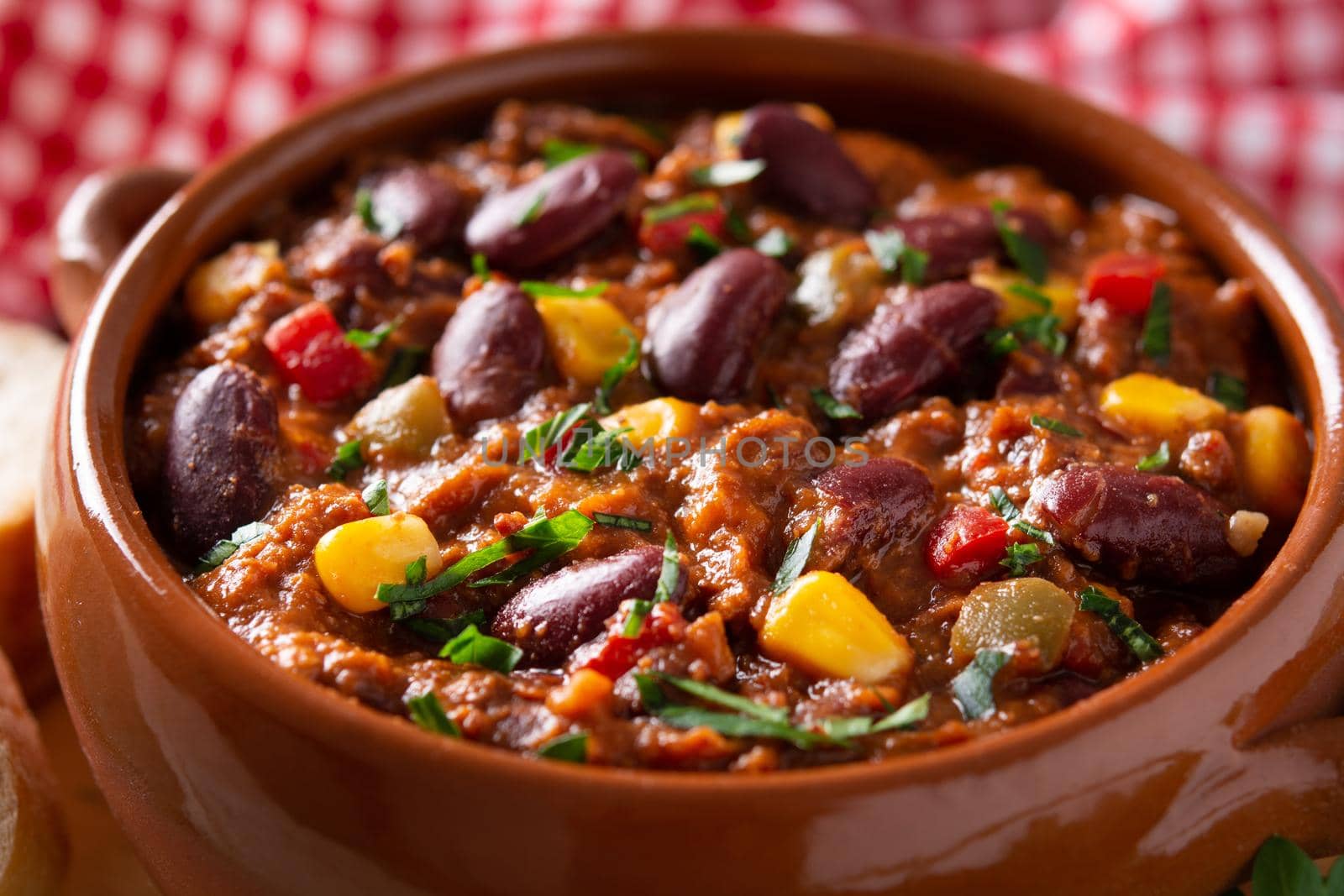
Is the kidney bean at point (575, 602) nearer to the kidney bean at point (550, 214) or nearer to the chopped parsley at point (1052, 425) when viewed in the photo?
the chopped parsley at point (1052, 425)

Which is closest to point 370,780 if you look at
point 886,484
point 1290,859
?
point 886,484

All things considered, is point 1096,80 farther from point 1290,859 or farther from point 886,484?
point 1290,859

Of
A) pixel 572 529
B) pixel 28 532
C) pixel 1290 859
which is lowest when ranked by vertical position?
pixel 28 532

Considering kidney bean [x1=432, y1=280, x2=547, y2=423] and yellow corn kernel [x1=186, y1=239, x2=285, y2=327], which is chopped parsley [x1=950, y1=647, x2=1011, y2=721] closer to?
kidney bean [x1=432, y1=280, x2=547, y2=423]

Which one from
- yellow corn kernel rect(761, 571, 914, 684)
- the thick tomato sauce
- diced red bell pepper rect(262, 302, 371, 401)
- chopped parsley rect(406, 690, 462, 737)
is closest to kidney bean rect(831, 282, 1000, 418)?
the thick tomato sauce

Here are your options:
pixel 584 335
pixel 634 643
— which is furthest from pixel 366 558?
pixel 584 335

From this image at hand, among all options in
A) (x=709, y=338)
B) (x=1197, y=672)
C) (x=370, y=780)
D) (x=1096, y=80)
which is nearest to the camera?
(x=370, y=780)

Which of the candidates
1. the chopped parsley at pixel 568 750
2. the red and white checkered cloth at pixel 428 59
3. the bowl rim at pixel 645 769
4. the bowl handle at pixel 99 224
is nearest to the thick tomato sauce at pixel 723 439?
the chopped parsley at pixel 568 750

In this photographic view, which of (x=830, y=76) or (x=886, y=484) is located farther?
(x=830, y=76)
